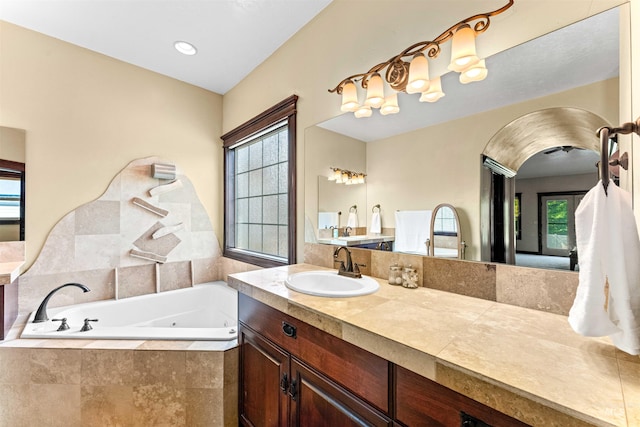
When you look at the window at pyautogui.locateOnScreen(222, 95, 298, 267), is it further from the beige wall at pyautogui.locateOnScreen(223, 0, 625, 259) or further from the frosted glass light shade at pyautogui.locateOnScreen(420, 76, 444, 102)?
the frosted glass light shade at pyautogui.locateOnScreen(420, 76, 444, 102)

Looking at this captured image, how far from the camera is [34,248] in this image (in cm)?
205

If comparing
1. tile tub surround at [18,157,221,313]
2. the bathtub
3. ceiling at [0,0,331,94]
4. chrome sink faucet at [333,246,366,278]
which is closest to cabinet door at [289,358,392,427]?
chrome sink faucet at [333,246,366,278]

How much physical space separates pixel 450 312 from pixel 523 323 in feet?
0.72

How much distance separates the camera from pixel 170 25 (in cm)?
198

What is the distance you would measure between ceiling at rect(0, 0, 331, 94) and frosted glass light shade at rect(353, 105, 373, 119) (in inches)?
33.5

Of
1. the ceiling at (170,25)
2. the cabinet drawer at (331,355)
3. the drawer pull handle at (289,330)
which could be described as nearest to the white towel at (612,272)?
the cabinet drawer at (331,355)

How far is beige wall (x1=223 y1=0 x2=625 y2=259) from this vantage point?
1031mm

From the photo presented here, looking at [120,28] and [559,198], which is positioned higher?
[120,28]

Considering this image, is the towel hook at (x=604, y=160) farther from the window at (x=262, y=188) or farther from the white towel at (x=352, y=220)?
the window at (x=262, y=188)

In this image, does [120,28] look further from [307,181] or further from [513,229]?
[513,229]

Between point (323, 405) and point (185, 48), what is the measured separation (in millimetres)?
2741

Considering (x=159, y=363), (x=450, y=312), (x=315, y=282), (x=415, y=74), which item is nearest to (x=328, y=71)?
(x=415, y=74)

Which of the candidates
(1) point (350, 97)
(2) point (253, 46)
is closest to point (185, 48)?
(2) point (253, 46)

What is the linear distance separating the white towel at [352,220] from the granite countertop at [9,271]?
82.8 inches
